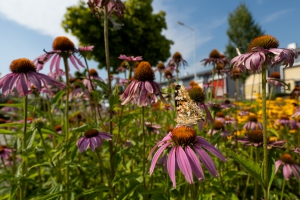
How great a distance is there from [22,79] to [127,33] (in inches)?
508

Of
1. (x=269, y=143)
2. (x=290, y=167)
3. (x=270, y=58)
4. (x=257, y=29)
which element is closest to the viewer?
(x=270, y=58)

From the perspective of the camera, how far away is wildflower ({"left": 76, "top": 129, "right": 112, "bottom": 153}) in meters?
1.51

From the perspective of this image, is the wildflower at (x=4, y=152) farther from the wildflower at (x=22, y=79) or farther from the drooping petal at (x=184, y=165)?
the drooping petal at (x=184, y=165)

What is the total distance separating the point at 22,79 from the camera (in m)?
1.44

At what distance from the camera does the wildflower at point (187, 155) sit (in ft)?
2.89

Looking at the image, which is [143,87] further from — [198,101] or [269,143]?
[269,143]

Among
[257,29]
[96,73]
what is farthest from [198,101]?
[257,29]

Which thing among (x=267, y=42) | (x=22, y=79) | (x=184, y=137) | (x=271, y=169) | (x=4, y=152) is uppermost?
(x=267, y=42)

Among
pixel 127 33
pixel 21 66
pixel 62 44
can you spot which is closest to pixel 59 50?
pixel 62 44

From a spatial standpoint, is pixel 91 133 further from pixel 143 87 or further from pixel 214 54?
pixel 214 54

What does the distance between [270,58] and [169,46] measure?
15.2m

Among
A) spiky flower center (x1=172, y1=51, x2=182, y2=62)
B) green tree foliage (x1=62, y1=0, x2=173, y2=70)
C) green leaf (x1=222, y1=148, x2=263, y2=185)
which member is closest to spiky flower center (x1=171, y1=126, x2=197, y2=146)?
green leaf (x1=222, y1=148, x2=263, y2=185)

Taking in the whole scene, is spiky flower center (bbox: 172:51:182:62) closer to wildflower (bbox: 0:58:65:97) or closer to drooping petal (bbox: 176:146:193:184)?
wildflower (bbox: 0:58:65:97)

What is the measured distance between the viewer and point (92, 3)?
169cm
